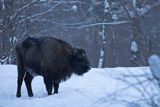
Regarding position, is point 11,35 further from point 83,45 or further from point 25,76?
point 83,45

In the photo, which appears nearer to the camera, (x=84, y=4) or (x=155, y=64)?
(x=155, y=64)

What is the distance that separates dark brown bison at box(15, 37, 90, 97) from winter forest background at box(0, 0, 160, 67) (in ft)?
40.1

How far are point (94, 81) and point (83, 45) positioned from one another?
32.6m

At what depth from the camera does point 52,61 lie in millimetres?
11211

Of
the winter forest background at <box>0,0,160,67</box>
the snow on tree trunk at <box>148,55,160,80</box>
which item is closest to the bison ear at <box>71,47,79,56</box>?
the snow on tree trunk at <box>148,55,160,80</box>

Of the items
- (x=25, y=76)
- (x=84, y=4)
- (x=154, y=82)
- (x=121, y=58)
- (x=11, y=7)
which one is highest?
(x=154, y=82)

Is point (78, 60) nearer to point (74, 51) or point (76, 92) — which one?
point (74, 51)

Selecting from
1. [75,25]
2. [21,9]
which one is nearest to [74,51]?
[21,9]

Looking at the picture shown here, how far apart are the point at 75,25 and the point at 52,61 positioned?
28.9 meters

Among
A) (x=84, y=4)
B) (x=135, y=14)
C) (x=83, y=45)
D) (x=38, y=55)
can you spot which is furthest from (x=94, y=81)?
(x=83, y=45)

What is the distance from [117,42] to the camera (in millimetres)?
43250

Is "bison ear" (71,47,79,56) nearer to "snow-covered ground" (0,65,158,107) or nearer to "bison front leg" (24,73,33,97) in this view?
"snow-covered ground" (0,65,158,107)

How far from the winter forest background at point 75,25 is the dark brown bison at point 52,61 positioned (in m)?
12.2

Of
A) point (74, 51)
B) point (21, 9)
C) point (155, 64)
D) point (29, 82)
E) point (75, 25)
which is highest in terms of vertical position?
point (155, 64)
